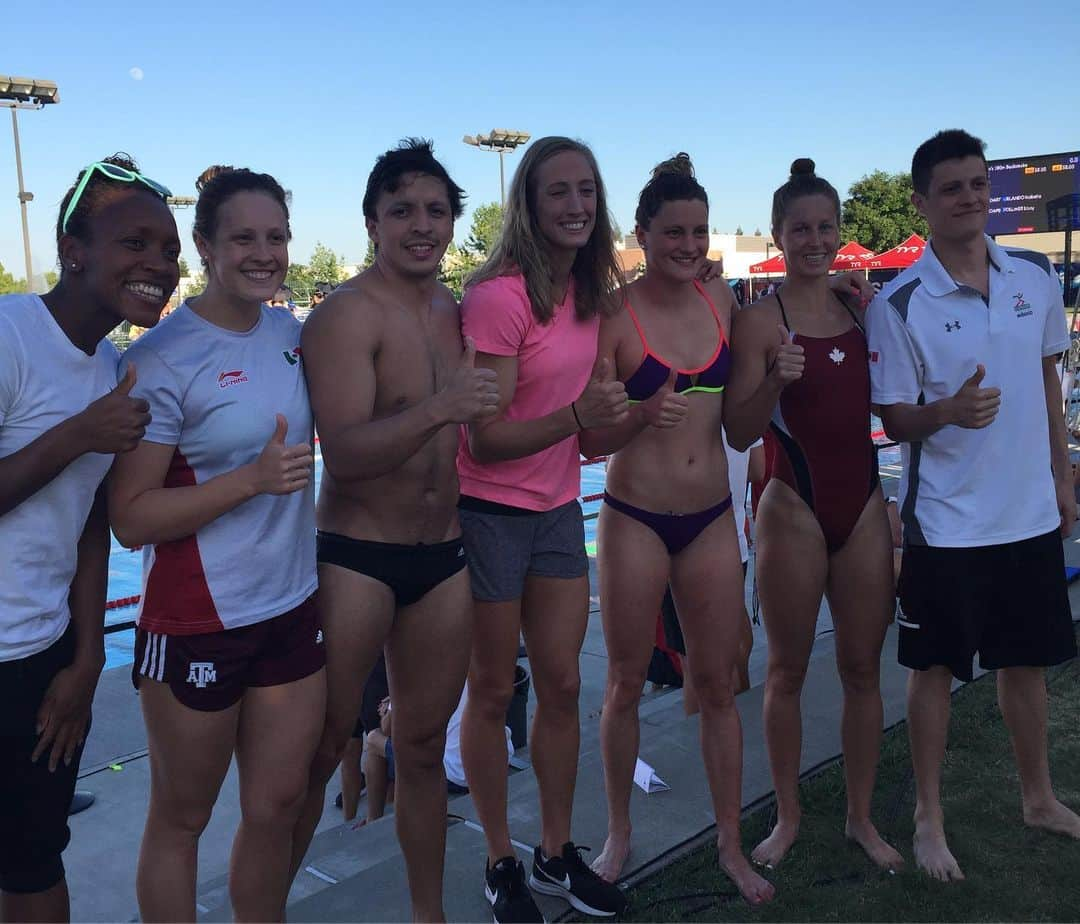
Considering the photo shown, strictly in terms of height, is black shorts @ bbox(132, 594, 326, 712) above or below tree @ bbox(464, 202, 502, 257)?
below

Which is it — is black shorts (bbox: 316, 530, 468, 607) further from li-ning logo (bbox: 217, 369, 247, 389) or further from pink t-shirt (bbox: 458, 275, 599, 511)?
li-ning logo (bbox: 217, 369, 247, 389)

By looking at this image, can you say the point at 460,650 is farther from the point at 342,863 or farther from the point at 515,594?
the point at 342,863

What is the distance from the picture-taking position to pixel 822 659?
17.1 feet

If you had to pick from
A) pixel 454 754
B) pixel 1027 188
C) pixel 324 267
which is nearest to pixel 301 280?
pixel 324 267

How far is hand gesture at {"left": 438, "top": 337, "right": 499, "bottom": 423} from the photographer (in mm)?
2367

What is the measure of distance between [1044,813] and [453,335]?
2.70m

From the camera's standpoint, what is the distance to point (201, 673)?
2.21 meters

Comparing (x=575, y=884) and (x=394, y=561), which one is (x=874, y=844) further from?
(x=394, y=561)

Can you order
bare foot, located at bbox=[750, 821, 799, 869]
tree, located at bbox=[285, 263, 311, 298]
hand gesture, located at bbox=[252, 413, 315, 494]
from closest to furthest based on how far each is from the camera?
hand gesture, located at bbox=[252, 413, 315, 494]
bare foot, located at bbox=[750, 821, 799, 869]
tree, located at bbox=[285, 263, 311, 298]

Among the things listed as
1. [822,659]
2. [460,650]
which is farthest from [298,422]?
[822,659]

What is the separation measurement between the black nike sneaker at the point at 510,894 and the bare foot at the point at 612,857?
1.00ft

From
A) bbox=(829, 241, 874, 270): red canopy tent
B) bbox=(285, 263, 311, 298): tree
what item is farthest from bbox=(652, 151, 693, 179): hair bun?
bbox=(285, 263, 311, 298): tree

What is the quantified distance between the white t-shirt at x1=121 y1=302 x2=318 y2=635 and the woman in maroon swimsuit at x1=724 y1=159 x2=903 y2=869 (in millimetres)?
1559

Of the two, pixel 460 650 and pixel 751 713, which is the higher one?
pixel 460 650
